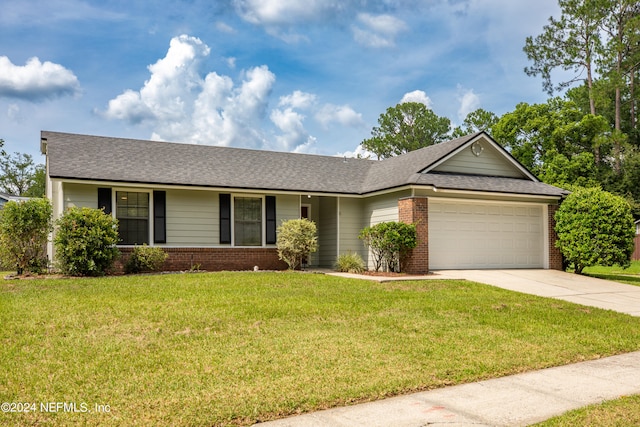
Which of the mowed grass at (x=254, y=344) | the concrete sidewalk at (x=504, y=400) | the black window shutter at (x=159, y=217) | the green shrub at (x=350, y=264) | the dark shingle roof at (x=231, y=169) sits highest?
the dark shingle roof at (x=231, y=169)

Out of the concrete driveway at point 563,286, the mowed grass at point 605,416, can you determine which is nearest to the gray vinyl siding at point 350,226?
the concrete driveway at point 563,286

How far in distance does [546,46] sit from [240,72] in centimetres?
2683

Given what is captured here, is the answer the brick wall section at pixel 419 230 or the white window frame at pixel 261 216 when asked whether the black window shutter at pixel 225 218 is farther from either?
the brick wall section at pixel 419 230

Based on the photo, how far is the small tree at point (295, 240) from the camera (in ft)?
54.1

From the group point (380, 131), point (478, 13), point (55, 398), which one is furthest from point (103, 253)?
point (380, 131)

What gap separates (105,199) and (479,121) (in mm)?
34591

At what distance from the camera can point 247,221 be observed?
1753 centimetres

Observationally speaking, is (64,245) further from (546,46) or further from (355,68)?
(546,46)

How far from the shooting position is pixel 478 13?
17047 mm

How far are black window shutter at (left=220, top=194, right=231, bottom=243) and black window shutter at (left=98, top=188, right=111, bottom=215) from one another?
3.38 meters

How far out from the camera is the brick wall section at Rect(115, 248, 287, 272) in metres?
16.2

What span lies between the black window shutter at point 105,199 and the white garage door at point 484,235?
383 inches

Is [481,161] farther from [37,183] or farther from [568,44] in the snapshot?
[37,183]

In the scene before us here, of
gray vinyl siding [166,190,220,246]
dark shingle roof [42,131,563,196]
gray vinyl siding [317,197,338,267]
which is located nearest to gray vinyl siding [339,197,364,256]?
gray vinyl siding [317,197,338,267]
